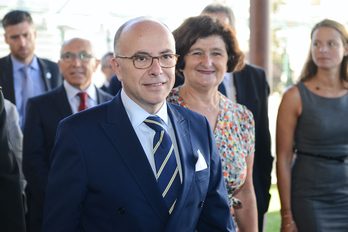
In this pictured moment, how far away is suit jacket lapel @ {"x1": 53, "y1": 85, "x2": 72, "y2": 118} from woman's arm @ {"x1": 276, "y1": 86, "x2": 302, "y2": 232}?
5.55 ft

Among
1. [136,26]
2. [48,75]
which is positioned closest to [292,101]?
[136,26]

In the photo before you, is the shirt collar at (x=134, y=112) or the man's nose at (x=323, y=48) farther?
the man's nose at (x=323, y=48)

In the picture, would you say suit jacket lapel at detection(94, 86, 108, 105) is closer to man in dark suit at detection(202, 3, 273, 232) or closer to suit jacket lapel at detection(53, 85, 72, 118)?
suit jacket lapel at detection(53, 85, 72, 118)

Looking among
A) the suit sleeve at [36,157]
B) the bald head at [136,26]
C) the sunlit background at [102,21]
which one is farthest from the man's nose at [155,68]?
the sunlit background at [102,21]

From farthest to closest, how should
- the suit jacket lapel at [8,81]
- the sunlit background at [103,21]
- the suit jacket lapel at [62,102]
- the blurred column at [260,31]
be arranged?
the sunlit background at [103,21] → the blurred column at [260,31] → the suit jacket lapel at [8,81] → the suit jacket lapel at [62,102]

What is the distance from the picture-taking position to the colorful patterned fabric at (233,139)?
2277 mm

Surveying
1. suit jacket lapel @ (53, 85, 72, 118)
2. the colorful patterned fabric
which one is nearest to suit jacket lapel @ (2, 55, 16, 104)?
suit jacket lapel @ (53, 85, 72, 118)

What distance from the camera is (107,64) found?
23.9 ft

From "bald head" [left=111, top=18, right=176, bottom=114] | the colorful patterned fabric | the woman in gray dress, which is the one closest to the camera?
"bald head" [left=111, top=18, right=176, bottom=114]

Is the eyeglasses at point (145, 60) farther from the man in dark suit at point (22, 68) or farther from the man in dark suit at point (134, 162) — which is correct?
the man in dark suit at point (22, 68)

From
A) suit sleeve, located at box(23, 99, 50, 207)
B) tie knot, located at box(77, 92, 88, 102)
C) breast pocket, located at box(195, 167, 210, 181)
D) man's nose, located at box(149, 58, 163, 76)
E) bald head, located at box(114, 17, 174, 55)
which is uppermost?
bald head, located at box(114, 17, 174, 55)

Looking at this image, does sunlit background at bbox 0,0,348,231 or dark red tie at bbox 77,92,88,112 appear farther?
sunlit background at bbox 0,0,348,231

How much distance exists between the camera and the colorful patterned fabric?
2.28m

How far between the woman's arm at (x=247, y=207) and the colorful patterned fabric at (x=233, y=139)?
73mm
